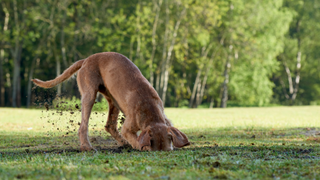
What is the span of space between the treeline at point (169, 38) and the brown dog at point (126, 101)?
17284 mm

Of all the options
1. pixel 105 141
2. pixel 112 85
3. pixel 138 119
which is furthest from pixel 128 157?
pixel 105 141

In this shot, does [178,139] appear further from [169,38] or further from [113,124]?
[169,38]

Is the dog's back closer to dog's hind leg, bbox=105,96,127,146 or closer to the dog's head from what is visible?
the dog's head

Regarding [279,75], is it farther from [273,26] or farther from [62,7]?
[62,7]

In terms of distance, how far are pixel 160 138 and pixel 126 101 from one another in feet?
3.59

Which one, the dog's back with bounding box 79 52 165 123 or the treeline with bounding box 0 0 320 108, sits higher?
the treeline with bounding box 0 0 320 108

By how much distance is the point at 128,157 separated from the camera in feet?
17.9

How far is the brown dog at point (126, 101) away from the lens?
5984 millimetres

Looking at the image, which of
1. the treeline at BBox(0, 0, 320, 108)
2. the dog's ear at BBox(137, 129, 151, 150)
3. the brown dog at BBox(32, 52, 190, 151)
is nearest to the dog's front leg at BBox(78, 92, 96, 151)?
the brown dog at BBox(32, 52, 190, 151)

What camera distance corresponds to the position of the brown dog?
236 inches

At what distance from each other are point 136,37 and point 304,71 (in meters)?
31.2

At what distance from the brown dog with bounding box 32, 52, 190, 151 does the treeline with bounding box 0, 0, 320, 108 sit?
1728 centimetres

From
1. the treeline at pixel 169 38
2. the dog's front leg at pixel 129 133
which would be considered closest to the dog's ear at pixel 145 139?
the dog's front leg at pixel 129 133

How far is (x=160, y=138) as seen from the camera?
5.97 m
